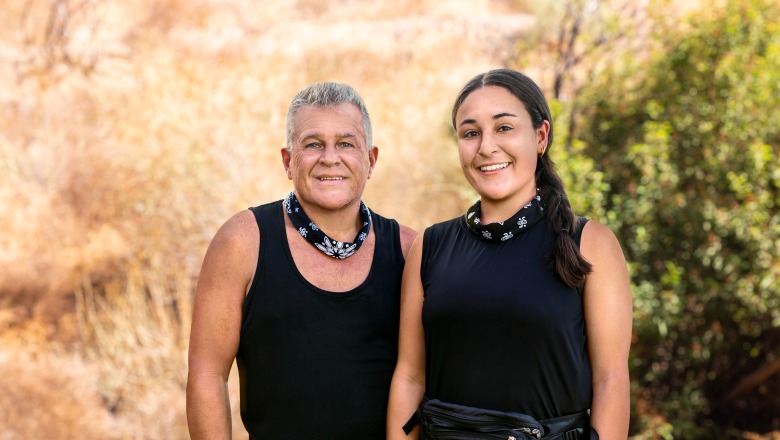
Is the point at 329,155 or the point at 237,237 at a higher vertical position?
the point at 329,155

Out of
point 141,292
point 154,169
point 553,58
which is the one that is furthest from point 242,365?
point 154,169

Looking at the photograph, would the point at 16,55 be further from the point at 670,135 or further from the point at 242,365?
the point at 242,365

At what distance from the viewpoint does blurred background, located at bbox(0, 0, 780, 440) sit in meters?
7.29

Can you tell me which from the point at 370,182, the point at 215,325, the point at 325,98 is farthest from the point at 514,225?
the point at 370,182

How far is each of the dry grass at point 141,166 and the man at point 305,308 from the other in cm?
650

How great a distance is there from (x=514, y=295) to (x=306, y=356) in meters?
0.68

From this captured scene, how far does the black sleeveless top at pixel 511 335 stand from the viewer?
2.25m

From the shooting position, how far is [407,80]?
15.0 m

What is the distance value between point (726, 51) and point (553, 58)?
2.39 metres

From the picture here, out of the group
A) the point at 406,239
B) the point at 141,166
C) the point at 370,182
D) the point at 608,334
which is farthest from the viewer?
the point at 141,166

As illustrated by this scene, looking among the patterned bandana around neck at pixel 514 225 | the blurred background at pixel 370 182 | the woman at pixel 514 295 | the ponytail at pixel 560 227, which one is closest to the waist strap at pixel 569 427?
the woman at pixel 514 295

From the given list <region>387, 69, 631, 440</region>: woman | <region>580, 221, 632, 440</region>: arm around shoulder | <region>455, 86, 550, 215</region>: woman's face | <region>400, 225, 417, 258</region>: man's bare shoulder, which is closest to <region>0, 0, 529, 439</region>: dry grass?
<region>400, 225, 417, 258</region>: man's bare shoulder

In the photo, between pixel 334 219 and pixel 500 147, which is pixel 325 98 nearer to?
pixel 334 219

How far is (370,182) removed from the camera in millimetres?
11328
